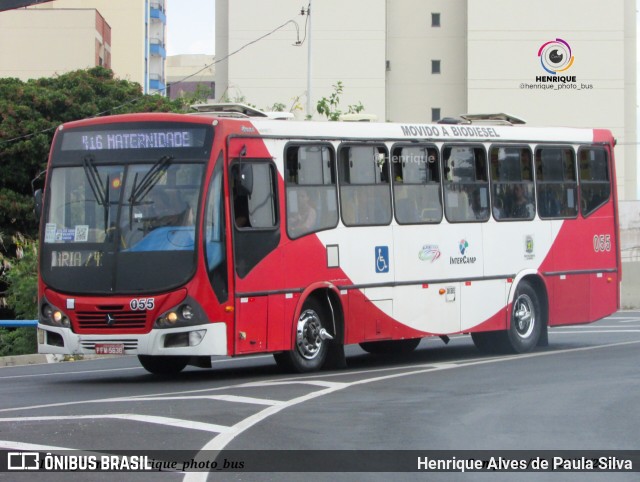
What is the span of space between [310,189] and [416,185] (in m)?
2.15


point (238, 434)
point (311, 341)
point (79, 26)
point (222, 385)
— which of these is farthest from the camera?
point (79, 26)

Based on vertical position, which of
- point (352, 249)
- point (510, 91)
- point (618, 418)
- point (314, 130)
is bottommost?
point (618, 418)

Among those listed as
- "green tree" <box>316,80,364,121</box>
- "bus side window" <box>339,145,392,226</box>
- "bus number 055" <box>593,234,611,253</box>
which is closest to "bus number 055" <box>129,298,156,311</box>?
"bus side window" <box>339,145,392,226</box>

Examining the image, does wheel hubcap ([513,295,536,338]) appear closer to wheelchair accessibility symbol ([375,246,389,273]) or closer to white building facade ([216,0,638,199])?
wheelchair accessibility symbol ([375,246,389,273])

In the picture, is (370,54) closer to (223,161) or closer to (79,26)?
(79,26)

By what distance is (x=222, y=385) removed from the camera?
1595 cm

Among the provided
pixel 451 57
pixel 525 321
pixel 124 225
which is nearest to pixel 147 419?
pixel 124 225

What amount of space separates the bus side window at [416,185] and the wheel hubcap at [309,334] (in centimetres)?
216

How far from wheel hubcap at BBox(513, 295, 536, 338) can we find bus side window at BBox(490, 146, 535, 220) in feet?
4.21

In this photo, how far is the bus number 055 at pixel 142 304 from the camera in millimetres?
15961

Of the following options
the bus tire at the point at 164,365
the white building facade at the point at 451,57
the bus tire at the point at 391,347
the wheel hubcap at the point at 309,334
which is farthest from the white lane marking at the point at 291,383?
the white building facade at the point at 451,57

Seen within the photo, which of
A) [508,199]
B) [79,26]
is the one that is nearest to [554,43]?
[79,26]

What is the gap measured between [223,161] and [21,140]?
24.5 metres

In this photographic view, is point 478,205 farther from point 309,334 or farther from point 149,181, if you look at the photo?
point 149,181
